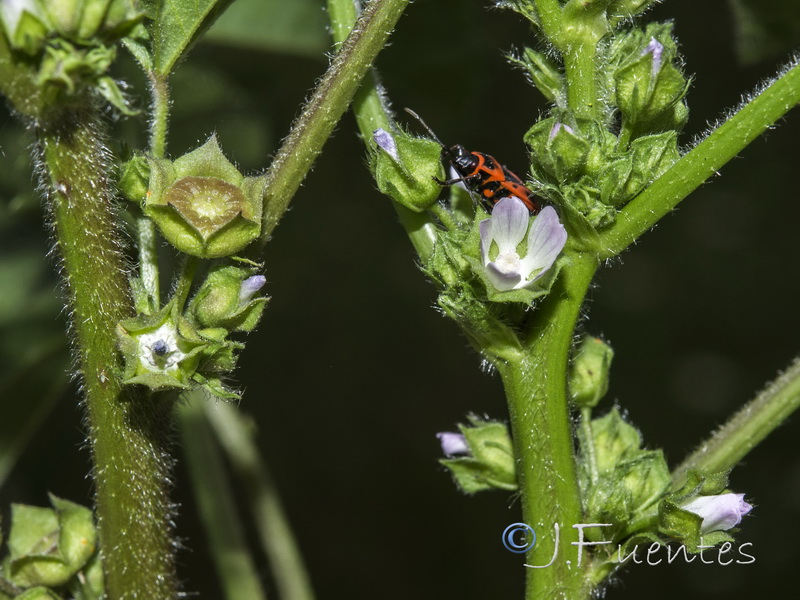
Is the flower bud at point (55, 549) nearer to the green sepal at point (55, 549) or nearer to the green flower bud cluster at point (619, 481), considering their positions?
the green sepal at point (55, 549)

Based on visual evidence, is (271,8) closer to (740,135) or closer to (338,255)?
(740,135)

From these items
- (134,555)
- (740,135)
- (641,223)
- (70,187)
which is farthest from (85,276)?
(740,135)

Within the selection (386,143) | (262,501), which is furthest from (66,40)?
(262,501)

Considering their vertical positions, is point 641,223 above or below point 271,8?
above

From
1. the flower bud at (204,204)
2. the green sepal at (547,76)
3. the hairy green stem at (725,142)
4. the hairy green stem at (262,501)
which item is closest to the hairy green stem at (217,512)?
the hairy green stem at (262,501)

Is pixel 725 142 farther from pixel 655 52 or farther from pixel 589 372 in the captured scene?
pixel 589 372

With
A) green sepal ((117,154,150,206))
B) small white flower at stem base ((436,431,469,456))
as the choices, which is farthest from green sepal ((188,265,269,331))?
small white flower at stem base ((436,431,469,456))
